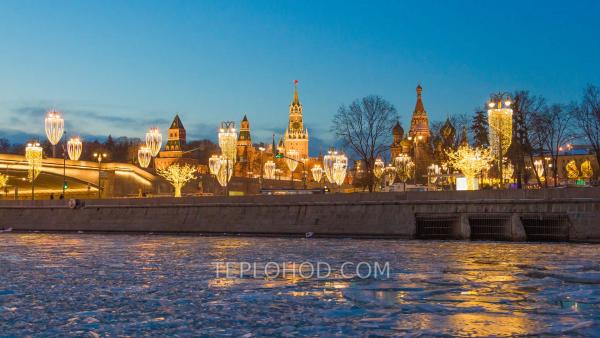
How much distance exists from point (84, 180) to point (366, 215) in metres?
64.1

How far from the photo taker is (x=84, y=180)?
330 ft

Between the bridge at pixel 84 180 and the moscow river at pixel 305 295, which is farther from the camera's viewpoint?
the bridge at pixel 84 180

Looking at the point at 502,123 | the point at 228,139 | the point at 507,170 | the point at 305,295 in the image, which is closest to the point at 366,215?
the point at 502,123

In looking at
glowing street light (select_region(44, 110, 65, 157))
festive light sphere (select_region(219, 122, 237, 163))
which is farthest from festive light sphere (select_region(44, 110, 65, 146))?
festive light sphere (select_region(219, 122, 237, 163))

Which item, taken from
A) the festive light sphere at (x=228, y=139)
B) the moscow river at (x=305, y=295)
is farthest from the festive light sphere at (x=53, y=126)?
the moscow river at (x=305, y=295)

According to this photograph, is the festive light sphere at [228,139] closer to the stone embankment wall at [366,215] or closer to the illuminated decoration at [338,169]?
the stone embankment wall at [366,215]

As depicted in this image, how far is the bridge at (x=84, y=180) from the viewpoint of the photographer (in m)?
97.8

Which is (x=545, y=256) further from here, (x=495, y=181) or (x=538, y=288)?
(x=495, y=181)

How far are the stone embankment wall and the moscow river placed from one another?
810 cm

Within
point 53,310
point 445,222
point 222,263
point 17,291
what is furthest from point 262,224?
point 53,310

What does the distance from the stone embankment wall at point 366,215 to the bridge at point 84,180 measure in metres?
35.5

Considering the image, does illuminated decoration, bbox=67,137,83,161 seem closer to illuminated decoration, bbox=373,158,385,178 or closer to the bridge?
the bridge

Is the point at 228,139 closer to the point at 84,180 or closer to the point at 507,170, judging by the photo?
the point at 507,170

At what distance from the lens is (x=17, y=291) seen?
2044cm
